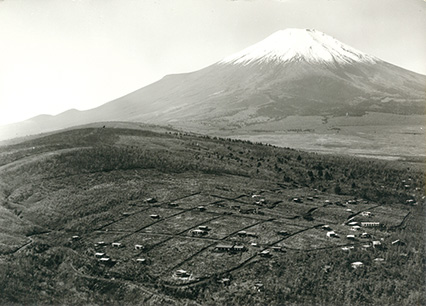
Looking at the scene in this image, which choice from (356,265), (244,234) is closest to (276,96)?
(244,234)

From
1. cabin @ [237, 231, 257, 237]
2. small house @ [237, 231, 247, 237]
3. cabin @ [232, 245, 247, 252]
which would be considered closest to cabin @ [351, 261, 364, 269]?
cabin @ [232, 245, 247, 252]

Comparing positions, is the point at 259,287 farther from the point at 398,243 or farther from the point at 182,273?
the point at 398,243

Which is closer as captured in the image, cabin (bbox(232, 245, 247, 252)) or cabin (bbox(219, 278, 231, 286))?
cabin (bbox(219, 278, 231, 286))

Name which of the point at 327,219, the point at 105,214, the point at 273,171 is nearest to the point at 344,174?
the point at 273,171

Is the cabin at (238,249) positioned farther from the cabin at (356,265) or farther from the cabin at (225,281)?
the cabin at (356,265)

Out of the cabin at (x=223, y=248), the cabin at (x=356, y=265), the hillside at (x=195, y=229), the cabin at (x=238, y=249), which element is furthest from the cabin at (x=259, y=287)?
the cabin at (x=356, y=265)

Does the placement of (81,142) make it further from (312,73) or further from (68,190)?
(312,73)

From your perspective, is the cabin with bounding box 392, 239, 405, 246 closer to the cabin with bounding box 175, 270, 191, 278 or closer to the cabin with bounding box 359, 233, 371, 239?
the cabin with bounding box 359, 233, 371, 239
